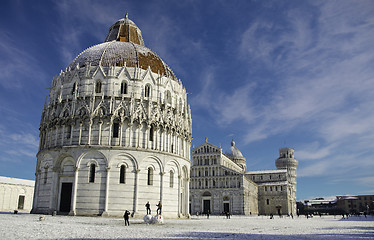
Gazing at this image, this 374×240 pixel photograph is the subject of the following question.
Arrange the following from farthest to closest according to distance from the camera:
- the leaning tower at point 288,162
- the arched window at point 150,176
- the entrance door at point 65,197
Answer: the leaning tower at point 288,162 → the arched window at point 150,176 → the entrance door at point 65,197

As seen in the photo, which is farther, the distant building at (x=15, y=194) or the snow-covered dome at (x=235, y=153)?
the snow-covered dome at (x=235, y=153)

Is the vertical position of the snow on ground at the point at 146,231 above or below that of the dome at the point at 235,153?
below

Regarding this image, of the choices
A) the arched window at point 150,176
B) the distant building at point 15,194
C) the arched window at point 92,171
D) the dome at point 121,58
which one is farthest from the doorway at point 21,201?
the arched window at point 150,176

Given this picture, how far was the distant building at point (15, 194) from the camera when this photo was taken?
236ft

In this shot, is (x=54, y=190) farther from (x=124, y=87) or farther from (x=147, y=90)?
(x=147, y=90)

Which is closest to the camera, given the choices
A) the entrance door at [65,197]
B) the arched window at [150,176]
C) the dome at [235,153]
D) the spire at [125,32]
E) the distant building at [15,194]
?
the entrance door at [65,197]

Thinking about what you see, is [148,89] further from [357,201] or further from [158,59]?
[357,201]

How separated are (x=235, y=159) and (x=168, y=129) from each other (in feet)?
290

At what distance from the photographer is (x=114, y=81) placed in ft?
129

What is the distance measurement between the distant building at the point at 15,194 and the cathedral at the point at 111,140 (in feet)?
128

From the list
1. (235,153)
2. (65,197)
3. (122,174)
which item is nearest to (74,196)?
(65,197)

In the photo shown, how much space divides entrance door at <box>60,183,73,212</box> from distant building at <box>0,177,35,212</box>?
42105 millimetres

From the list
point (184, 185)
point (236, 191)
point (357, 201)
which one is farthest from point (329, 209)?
point (184, 185)

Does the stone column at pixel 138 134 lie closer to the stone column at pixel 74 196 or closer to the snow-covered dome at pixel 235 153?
the stone column at pixel 74 196
